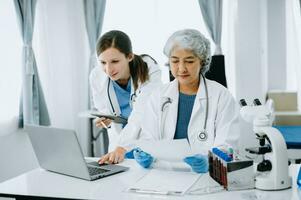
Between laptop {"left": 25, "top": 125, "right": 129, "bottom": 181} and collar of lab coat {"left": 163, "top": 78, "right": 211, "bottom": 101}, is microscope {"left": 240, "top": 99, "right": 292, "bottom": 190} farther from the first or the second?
laptop {"left": 25, "top": 125, "right": 129, "bottom": 181}

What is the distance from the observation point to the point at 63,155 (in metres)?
1.82

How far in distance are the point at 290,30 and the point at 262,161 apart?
11.2 feet

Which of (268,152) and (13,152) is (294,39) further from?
(268,152)

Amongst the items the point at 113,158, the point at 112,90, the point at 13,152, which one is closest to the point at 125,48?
the point at 112,90

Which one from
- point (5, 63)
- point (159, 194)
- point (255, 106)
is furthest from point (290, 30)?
point (159, 194)

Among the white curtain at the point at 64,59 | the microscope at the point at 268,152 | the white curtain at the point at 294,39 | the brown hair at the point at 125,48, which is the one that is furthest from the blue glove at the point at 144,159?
the white curtain at the point at 294,39

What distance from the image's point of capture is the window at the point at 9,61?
3.54 meters

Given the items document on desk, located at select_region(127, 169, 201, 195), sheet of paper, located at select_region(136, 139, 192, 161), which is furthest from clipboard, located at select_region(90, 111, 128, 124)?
document on desk, located at select_region(127, 169, 201, 195)

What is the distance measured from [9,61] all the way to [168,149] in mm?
2223

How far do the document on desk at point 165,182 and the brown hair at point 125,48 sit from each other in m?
0.83

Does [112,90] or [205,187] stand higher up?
[112,90]

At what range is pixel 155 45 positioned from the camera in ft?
14.7

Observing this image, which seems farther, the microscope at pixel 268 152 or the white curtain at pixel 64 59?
the white curtain at pixel 64 59

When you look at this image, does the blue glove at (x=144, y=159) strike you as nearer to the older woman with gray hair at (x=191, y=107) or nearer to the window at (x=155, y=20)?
the older woman with gray hair at (x=191, y=107)
